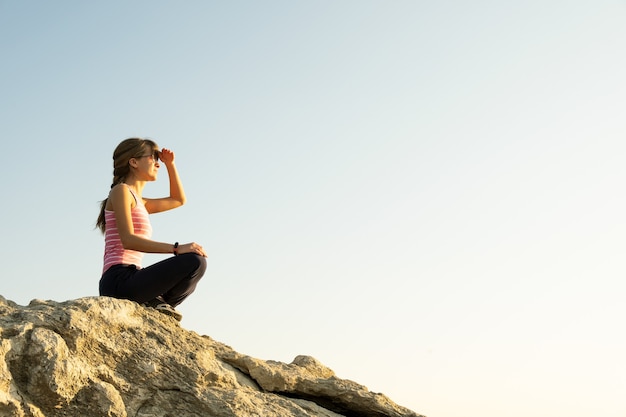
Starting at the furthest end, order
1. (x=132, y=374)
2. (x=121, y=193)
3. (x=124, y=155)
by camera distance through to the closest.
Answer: (x=124, y=155) → (x=121, y=193) → (x=132, y=374)

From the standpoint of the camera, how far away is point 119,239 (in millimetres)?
7320

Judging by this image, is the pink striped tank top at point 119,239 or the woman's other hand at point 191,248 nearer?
the woman's other hand at point 191,248

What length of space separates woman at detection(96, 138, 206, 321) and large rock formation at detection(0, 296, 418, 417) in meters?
0.27

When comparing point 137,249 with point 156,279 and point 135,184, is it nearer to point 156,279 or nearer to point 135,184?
point 156,279

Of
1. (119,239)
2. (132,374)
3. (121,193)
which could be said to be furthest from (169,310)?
(121,193)

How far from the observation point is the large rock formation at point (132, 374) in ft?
18.4

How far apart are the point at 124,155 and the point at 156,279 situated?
1582mm

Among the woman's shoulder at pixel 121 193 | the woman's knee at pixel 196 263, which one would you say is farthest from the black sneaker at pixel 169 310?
the woman's shoulder at pixel 121 193

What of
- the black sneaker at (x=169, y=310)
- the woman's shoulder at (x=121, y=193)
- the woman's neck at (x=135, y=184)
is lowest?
the black sneaker at (x=169, y=310)

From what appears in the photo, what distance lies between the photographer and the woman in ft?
22.7

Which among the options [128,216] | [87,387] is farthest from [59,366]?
[128,216]

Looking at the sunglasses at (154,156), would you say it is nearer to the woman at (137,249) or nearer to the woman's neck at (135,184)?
the woman at (137,249)

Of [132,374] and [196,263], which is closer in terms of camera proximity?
[132,374]

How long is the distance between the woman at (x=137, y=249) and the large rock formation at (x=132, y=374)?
27 centimetres
